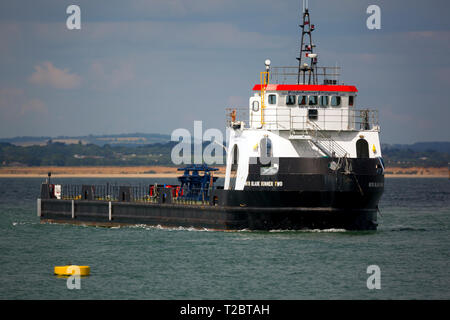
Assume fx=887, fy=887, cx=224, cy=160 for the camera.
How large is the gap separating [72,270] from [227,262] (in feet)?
20.4

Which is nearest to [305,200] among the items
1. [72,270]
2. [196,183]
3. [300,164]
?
[300,164]

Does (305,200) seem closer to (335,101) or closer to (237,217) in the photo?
(237,217)

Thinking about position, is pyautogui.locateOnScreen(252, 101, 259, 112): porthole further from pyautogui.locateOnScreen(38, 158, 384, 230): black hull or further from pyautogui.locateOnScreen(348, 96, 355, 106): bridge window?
pyautogui.locateOnScreen(348, 96, 355, 106): bridge window

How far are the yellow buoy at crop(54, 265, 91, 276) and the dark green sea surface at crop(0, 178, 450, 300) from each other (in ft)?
1.18

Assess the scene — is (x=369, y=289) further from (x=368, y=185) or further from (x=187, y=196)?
(x=187, y=196)

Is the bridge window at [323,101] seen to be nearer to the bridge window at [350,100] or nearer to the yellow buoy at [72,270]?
the bridge window at [350,100]

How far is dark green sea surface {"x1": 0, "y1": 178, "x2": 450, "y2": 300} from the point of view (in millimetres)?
29422

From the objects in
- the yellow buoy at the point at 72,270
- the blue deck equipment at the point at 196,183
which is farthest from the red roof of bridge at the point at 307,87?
the yellow buoy at the point at 72,270

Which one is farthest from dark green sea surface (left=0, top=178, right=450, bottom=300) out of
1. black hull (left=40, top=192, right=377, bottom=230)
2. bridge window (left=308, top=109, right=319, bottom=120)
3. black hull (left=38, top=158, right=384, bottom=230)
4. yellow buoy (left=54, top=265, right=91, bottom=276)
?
bridge window (left=308, top=109, right=319, bottom=120)

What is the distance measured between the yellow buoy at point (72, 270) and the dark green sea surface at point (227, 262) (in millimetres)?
358

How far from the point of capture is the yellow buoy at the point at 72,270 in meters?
32.0

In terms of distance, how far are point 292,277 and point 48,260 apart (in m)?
10.6

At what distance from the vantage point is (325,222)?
40406 millimetres
